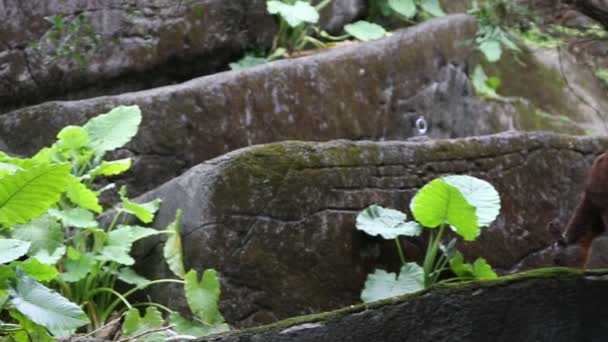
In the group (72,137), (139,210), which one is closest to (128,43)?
(72,137)

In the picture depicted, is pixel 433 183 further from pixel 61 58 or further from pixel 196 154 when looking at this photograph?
pixel 61 58

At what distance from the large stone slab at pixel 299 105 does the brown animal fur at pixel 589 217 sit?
190 centimetres

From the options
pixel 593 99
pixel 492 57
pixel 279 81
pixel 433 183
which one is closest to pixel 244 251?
pixel 433 183

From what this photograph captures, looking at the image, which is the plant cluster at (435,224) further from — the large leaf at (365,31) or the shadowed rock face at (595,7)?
the large leaf at (365,31)

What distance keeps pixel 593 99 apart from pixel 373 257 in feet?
17.0

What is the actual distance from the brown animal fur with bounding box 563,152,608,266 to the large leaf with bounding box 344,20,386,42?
262cm

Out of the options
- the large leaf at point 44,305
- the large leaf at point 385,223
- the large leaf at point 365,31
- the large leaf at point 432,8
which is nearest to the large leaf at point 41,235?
the large leaf at point 44,305

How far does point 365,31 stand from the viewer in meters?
8.17

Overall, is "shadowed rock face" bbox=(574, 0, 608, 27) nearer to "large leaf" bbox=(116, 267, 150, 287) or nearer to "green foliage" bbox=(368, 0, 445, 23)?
"large leaf" bbox=(116, 267, 150, 287)

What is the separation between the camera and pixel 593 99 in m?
10.1

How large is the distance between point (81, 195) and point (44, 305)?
135 centimetres

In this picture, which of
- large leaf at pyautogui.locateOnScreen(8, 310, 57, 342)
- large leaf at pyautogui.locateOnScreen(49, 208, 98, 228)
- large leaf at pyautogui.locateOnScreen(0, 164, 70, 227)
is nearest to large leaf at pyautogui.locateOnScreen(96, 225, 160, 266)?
large leaf at pyautogui.locateOnScreen(49, 208, 98, 228)

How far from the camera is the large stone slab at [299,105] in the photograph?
638cm

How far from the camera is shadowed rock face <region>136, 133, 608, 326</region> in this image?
523cm
